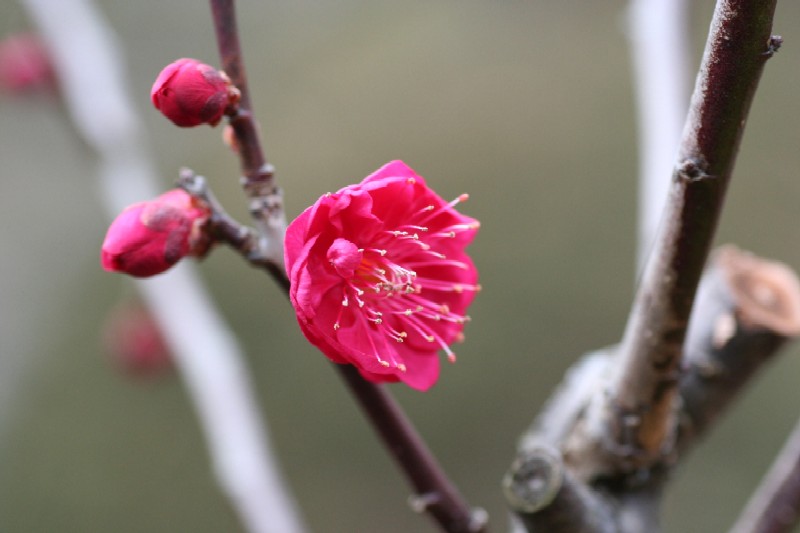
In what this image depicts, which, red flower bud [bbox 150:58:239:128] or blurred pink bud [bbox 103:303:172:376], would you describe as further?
blurred pink bud [bbox 103:303:172:376]

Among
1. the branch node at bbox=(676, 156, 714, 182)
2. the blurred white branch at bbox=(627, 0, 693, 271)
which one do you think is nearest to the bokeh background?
the blurred white branch at bbox=(627, 0, 693, 271)

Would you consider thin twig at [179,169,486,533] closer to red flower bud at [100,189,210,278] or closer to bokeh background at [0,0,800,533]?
red flower bud at [100,189,210,278]

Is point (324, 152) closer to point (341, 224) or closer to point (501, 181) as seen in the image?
point (501, 181)

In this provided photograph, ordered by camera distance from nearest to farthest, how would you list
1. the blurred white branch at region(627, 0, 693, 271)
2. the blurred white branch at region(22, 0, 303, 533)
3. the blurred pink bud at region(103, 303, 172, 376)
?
1. the blurred white branch at region(627, 0, 693, 271)
2. the blurred white branch at region(22, 0, 303, 533)
3. the blurred pink bud at region(103, 303, 172, 376)

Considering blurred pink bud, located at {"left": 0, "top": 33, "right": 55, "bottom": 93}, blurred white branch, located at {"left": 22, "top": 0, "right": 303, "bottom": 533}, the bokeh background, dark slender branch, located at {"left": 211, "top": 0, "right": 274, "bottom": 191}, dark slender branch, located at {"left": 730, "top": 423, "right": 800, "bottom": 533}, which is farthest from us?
the bokeh background

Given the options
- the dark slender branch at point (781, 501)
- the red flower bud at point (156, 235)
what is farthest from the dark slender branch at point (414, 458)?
the dark slender branch at point (781, 501)

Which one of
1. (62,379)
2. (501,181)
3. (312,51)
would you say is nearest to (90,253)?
(62,379)

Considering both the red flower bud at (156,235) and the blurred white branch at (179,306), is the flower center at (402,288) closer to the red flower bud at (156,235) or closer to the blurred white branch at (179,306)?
the red flower bud at (156,235)

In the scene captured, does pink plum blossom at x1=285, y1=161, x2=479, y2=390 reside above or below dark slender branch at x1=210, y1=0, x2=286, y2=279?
below
